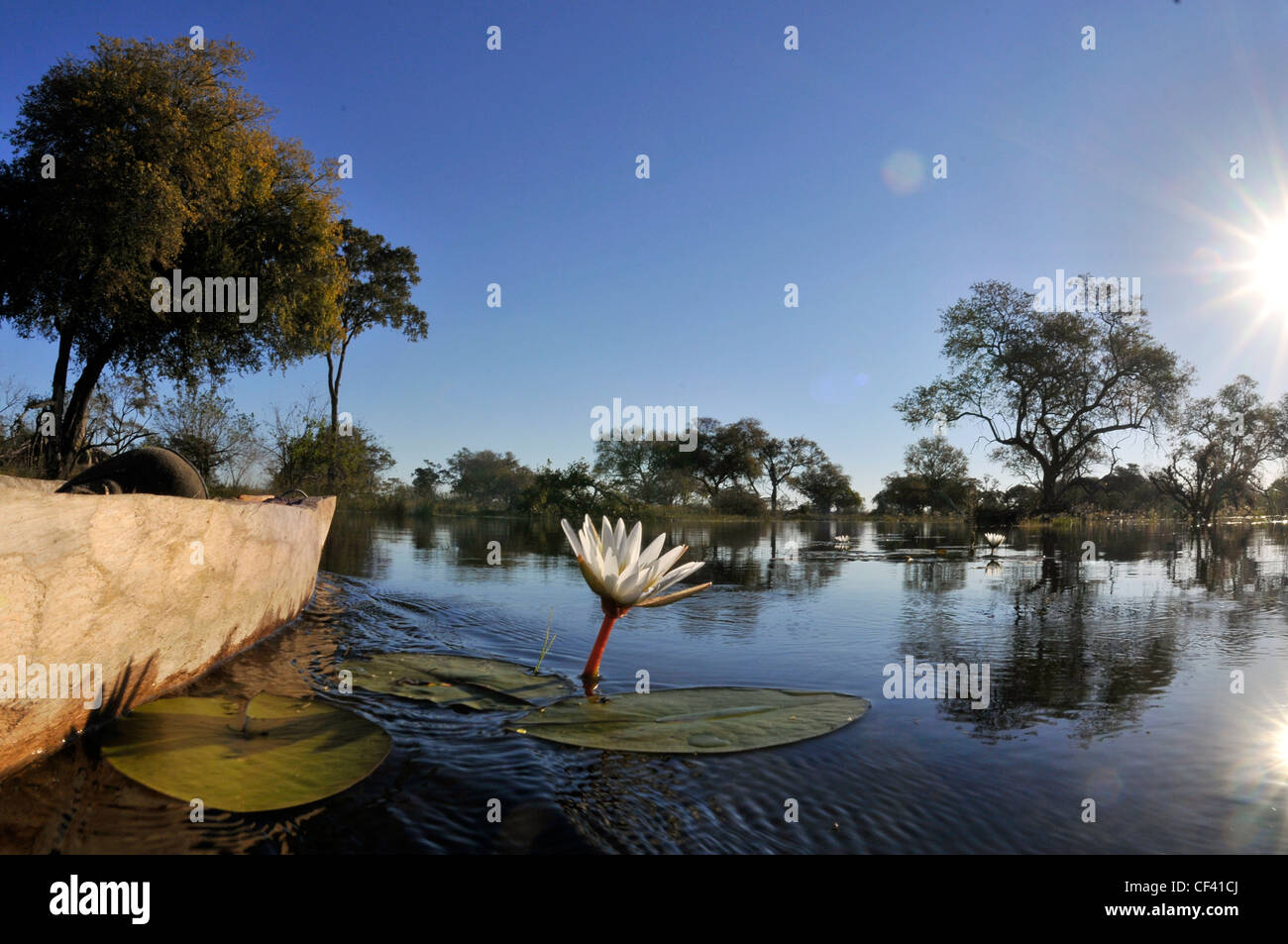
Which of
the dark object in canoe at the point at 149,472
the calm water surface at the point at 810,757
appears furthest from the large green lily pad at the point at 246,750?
the dark object in canoe at the point at 149,472

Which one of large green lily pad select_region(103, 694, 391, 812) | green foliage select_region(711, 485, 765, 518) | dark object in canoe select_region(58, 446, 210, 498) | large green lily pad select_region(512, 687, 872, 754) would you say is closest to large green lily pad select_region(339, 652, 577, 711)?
large green lily pad select_region(512, 687, 872, 754)

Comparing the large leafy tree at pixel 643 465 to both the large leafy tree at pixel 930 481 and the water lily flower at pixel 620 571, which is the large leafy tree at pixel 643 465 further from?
the water lily flower at pixel 620 571

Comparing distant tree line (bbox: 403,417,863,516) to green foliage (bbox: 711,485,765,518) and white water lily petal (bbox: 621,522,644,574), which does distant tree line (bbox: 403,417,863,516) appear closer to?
green foliage (bbox: 711,485,765,518)

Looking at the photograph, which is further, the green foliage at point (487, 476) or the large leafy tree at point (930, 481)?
the green foliage at point (487, 476)

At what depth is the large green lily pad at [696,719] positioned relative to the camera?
2.37 metres

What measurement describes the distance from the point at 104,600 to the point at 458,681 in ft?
4.72

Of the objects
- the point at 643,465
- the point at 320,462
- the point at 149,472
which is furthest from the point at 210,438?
the point at 643,465

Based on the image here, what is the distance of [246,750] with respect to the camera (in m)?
2.09

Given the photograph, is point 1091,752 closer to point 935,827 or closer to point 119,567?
point 935,827

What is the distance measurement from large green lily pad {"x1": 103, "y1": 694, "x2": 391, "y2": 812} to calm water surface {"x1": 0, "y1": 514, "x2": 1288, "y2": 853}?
5 centimetres

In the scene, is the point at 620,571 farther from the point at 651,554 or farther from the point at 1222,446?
the point at 1222,446

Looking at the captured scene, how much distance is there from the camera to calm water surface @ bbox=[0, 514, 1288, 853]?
5.83 ft

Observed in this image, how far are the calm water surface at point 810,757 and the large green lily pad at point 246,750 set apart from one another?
1.9 inches
